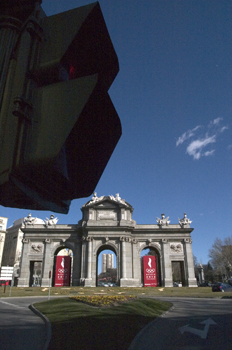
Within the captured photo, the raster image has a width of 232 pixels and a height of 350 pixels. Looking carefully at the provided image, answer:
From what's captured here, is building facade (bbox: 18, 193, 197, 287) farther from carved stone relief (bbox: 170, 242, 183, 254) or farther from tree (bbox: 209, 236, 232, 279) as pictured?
tree (bbox: 209, 236, 232, 279)

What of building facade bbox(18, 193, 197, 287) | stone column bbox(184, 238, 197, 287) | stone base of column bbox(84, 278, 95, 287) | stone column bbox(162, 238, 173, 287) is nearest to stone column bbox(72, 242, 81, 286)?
building facade bbox(18, 193, 197, 287)

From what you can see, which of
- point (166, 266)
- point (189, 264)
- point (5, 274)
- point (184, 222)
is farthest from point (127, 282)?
point (5, 274)

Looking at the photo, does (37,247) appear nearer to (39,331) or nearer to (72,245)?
(72,245)

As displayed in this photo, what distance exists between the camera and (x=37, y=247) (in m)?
51.0

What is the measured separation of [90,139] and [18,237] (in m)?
113

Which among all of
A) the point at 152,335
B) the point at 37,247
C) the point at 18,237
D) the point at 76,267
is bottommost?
the point at 152,335

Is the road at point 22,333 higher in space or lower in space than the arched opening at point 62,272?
lower

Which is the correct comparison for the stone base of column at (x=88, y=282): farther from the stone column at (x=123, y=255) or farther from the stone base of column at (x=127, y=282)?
the stone column at (x=123, y=255)

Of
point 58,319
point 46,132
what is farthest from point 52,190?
point 58,319

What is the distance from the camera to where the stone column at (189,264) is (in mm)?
48631

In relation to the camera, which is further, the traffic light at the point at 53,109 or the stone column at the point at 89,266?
the stone column at the point at 89,266

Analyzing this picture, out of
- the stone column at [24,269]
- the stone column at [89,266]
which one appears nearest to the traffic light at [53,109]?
the stone column at [89,266]

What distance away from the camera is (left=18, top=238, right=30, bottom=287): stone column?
4866 cm

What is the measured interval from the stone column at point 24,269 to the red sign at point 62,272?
20.7 feet
